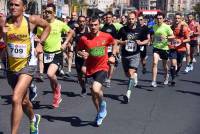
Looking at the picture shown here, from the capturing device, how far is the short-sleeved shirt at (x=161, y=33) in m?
11.9

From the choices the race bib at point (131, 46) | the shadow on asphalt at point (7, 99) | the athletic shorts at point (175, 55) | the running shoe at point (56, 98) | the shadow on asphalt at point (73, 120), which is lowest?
the shadow on asphalt at point (7, 99)

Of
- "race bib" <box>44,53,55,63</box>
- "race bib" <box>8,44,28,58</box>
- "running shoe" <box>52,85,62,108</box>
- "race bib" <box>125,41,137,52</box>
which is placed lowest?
"running shoe" <box>52,85,62,108</box>

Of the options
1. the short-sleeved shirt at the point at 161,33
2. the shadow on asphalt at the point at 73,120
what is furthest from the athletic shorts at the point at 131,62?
the shadow on asphalt at the point at 73,120

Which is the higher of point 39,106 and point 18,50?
point 18,50

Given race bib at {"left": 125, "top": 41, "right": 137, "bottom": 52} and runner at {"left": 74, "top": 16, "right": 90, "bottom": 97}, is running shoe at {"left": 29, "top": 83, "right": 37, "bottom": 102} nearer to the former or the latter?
runner at {"left": 74, "top": 16, "right": 90, "bottom": 97}

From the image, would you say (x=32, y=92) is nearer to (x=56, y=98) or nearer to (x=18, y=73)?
(x=56, y=98)

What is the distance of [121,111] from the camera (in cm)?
893

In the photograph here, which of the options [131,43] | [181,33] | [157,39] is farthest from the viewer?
[181,33]

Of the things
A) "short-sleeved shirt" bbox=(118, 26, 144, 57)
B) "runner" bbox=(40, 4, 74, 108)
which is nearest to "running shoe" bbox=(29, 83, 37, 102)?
"runner" bbox=(40, 4, 74, 108)

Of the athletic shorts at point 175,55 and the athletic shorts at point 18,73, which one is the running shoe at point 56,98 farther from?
the athletic shorts at point 175,55

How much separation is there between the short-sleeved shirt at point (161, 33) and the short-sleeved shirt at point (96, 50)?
13.6ft

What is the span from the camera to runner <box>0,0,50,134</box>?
6207 millimetres

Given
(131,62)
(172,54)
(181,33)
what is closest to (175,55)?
(172,54)

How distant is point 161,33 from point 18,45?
609cm
